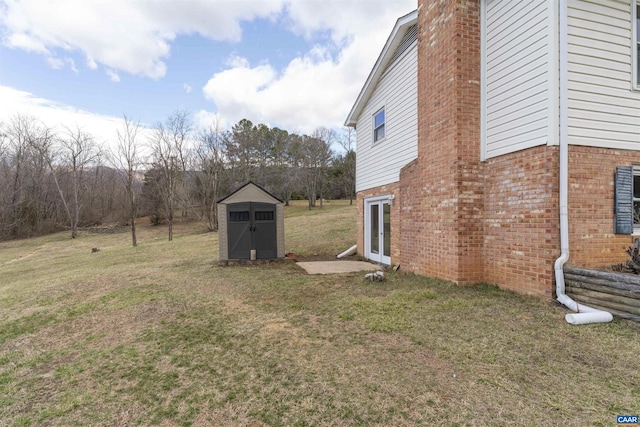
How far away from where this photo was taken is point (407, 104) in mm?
7461

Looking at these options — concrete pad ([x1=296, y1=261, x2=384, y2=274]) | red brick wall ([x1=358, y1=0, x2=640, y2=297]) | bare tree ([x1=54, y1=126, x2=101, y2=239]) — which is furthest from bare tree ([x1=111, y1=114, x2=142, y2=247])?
red brick wall ([x1=358, y1=0, x2=640, y2=297])

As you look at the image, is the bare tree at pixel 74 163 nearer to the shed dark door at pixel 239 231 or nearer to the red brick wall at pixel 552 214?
the shed dark door at pixel 239 231

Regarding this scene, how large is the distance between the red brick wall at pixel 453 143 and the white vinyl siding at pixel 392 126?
2.55ft

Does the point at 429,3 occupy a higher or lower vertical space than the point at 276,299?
higher

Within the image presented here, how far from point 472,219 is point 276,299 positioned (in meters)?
3.75

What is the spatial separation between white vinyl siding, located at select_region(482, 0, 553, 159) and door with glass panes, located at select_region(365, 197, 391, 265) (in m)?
3.47

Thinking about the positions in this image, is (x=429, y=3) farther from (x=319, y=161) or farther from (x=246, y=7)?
(x=319, y=161)

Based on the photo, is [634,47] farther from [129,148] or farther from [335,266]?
[129,148]

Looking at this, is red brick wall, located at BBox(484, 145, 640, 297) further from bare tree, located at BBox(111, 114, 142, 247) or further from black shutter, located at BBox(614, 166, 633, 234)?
bare tree, located at BBox(111, 114, 142, 247)

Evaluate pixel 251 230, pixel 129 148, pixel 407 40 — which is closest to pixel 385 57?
pixel 407 40

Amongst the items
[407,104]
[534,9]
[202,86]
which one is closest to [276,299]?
[407,104]

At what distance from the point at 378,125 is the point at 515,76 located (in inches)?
179

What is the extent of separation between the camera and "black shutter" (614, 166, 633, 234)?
464 centimetres

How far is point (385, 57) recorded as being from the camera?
8367 millimetres
